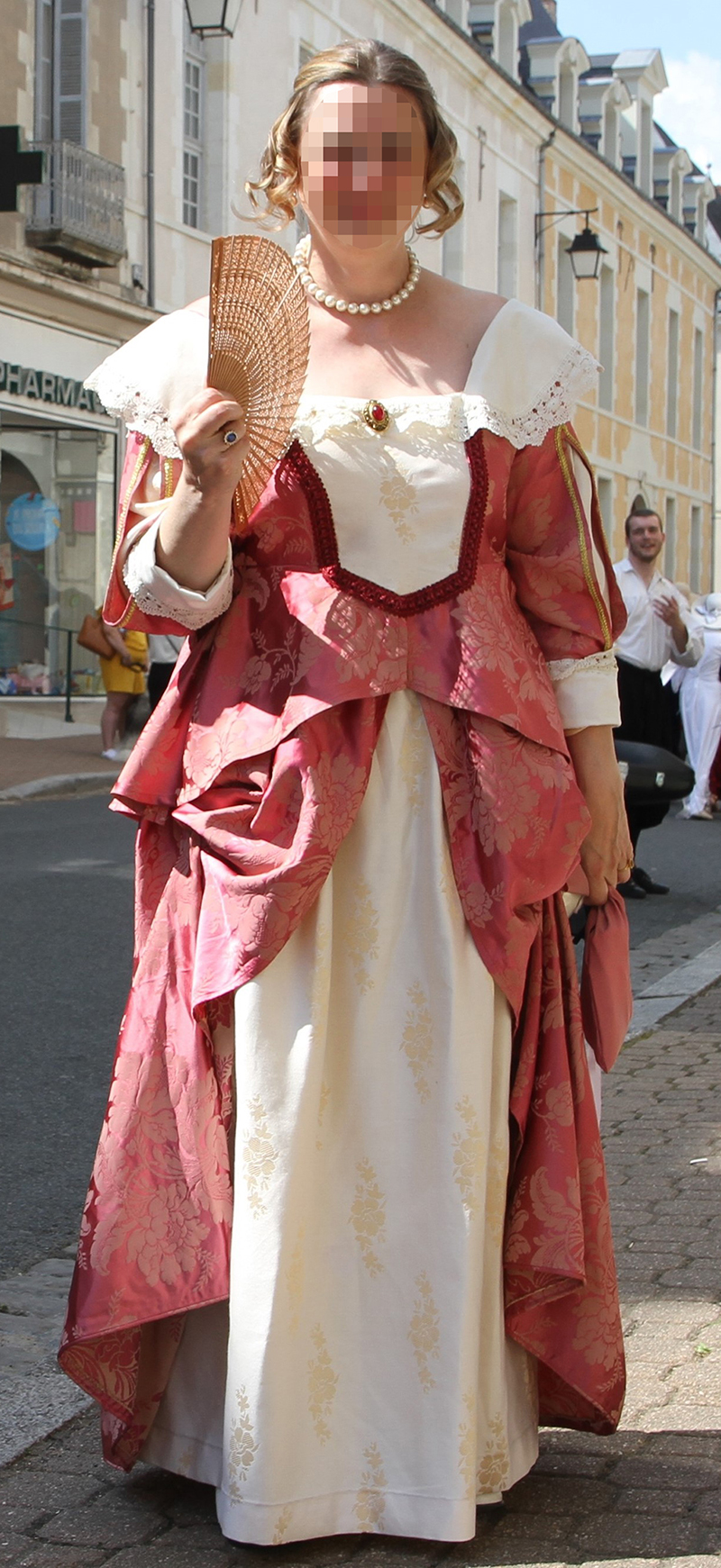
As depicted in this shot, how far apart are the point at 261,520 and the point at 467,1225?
0.97 metres

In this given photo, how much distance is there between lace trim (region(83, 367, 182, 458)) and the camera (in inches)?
101

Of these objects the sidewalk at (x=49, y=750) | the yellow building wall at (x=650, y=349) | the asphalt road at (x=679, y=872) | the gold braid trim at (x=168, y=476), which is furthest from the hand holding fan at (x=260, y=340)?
the yellow building wall at (x=650, y=349)

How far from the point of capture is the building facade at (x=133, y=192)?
19938mm

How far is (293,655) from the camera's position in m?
2.55

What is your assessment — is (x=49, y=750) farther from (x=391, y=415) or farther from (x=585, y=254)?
(x=391, y=415)

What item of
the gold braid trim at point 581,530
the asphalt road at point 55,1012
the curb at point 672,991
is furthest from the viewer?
the curb at point 672,991

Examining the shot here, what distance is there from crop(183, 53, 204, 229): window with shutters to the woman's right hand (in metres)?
21.8

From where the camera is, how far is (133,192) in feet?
71.2

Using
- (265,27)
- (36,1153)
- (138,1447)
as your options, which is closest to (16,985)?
(36,1153)

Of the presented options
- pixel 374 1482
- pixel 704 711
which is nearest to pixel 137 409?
pixel 374 1482

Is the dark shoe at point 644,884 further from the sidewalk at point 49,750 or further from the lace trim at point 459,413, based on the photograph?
the lace trim at point 459,413

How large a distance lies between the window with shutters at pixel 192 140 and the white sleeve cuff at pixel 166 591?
2172cm

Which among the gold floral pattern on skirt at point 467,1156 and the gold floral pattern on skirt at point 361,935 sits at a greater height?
the gold floral pattern on skirt at point 361,935

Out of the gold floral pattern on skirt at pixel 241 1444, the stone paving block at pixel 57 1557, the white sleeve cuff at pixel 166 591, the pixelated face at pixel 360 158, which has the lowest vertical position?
the stone paving block at pixel 57 1557
